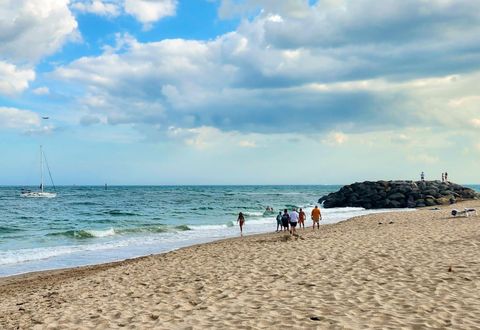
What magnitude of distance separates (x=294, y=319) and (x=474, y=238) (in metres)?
10.5

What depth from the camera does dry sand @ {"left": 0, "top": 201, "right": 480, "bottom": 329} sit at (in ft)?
22.7

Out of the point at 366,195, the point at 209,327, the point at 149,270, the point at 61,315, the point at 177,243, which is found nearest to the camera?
the point at 209,327

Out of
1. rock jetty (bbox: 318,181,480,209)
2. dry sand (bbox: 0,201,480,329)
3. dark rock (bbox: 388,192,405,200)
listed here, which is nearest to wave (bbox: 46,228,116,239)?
dry sand (bbox: 0,201,480,329)

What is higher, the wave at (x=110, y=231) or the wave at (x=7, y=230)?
the wave at (x=7, y=230)

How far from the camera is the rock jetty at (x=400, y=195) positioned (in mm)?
50791

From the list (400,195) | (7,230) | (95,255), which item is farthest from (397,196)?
(95,255)

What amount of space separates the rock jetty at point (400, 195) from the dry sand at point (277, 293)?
39417 millimetres

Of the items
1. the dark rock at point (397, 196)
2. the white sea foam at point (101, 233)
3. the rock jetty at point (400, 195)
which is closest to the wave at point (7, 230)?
the white sea foam at point (101, 233)

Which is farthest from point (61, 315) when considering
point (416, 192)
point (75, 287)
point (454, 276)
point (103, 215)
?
point (416, 192)

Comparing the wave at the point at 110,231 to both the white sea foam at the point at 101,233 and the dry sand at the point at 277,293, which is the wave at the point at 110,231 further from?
the dry sand at the point at 277,293

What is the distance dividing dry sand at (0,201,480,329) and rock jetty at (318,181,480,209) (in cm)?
3942

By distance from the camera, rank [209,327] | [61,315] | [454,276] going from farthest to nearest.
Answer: [454,276]
[61,315]
[209,327]

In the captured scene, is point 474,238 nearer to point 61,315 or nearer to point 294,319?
point 294,319

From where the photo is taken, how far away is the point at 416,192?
5275 cm
